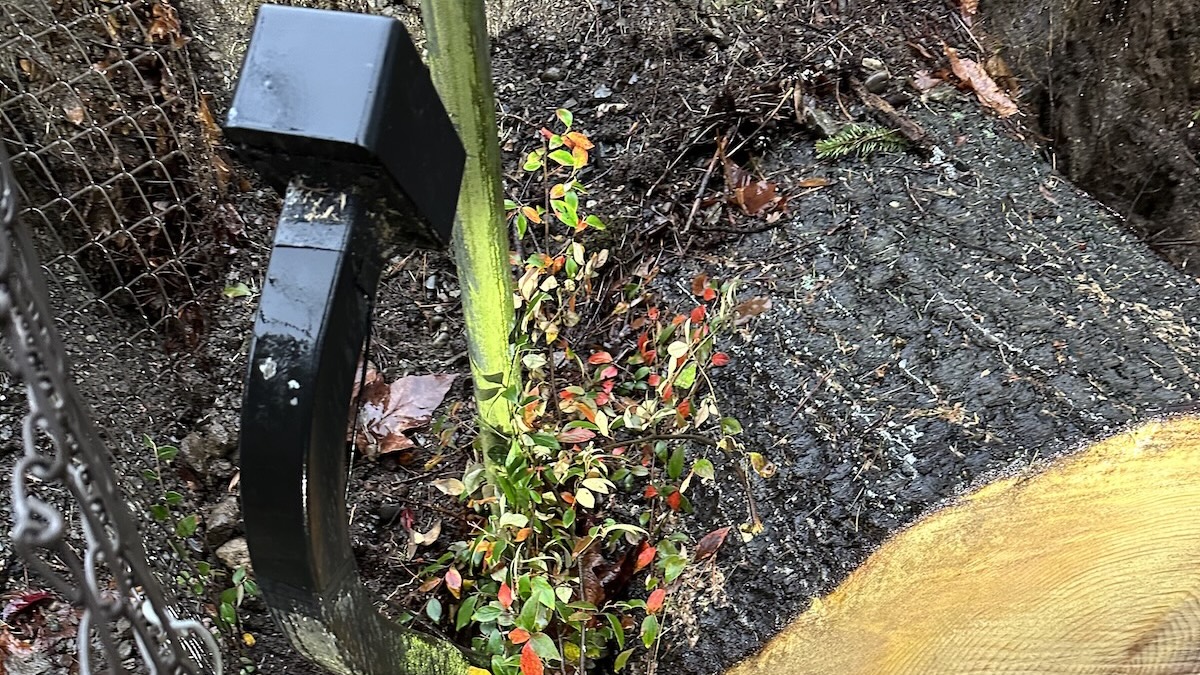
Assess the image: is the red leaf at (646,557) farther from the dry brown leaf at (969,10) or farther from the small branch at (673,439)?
the dry brown leaf at (969,10)

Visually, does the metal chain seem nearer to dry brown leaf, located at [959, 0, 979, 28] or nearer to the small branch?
the small branch

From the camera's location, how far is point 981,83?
84.7 inches

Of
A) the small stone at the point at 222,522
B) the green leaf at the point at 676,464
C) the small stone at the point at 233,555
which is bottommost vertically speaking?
the small stone at the point at 233,555

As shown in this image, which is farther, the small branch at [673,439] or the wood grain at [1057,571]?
the small branch at [673,439]

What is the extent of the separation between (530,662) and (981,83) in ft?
6.16

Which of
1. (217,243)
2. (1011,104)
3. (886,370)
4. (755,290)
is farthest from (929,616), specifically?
(217,243)

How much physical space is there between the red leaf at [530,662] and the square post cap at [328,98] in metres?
0.85

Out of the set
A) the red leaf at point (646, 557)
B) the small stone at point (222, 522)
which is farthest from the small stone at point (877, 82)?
the small stone at point (222, 522)

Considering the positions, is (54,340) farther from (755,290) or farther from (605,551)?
(755,290)

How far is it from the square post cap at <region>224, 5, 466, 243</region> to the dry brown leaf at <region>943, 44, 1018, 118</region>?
6.07ft

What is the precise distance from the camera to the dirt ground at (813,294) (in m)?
1.33

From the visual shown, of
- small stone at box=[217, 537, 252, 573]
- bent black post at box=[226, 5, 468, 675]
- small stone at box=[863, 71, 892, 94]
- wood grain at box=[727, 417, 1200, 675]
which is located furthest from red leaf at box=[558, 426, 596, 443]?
small stone at box=[863, 71, 892, 94]

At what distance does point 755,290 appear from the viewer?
1734 mm

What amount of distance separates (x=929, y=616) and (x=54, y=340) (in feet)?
3.86
